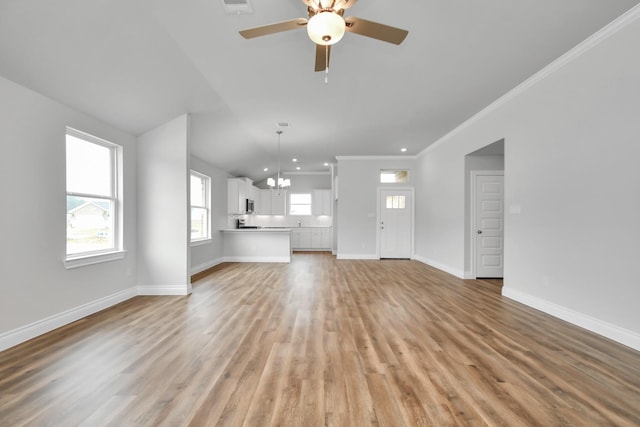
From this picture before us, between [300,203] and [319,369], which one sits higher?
[300,203]

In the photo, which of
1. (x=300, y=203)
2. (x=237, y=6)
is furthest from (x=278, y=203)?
(x=237, y=6)

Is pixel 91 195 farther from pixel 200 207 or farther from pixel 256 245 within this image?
pixel 256 245

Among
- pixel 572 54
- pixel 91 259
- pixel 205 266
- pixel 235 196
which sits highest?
pixel 572 54

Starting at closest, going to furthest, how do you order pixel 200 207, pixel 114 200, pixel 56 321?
pixel 56 321 → pixel 114 200 → pixel 200 207

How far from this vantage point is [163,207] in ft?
13.9

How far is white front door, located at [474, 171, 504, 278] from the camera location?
531 cm

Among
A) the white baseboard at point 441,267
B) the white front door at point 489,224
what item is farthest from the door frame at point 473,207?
the white baseboard at point 441,267

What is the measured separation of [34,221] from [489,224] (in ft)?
21.5

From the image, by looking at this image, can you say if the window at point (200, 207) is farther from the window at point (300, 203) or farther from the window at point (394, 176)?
the window at point (394, 176)

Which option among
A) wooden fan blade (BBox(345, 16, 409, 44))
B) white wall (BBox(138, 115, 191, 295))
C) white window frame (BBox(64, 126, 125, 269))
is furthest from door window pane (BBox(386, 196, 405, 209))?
white window frame (BBox(64, 126, 125, 269))

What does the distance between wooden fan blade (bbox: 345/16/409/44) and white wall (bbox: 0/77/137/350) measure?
3.07 m

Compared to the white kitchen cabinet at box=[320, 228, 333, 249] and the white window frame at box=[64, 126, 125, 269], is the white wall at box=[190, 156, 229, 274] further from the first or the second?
the white kitchen cabinet at box=[320, 228, 333, 249]

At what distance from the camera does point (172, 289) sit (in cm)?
423

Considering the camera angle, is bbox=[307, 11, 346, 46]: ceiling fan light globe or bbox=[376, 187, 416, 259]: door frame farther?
bbox=[376, 187, 416, 259]: door frame
